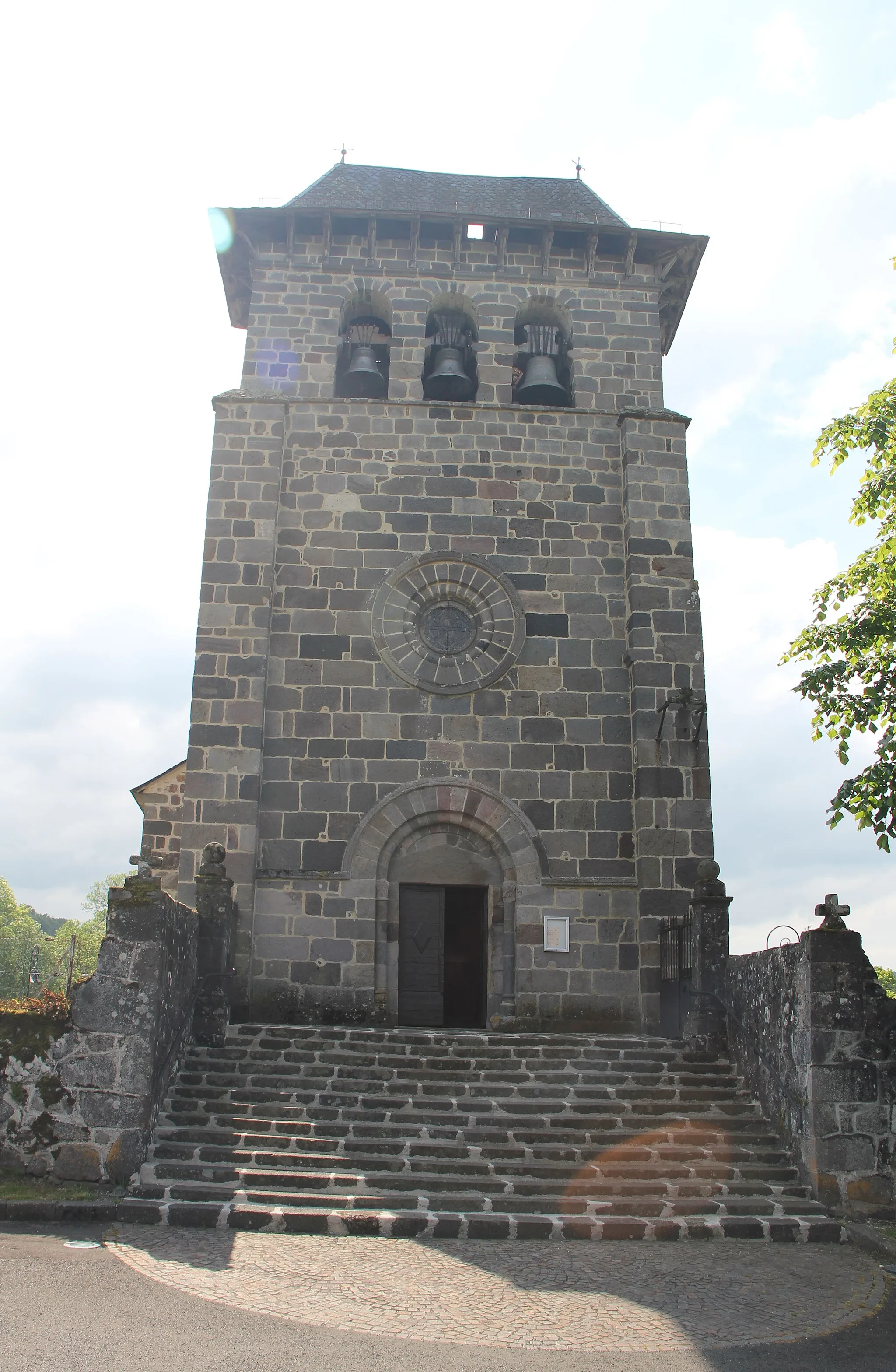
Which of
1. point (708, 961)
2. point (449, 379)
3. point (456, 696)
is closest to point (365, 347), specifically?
point (449, 379)

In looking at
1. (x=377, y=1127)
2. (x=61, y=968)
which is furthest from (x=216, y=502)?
(x=61, y=968)

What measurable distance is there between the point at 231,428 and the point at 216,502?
117cm

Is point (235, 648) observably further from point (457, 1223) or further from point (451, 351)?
point (457, 1223)

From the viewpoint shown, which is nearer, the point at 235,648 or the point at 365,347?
the point at 235,648

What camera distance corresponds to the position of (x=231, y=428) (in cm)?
1388

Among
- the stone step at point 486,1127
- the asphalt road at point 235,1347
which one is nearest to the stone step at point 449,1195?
the stone step at point 486,1127

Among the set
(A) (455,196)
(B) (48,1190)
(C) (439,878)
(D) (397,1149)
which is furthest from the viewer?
(A) (455,196)

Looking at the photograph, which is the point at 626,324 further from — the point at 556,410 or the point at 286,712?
the point at 286,712

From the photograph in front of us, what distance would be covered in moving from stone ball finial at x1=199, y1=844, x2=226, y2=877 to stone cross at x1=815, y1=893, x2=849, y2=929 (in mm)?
5929

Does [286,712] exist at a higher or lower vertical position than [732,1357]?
higher

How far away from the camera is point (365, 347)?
47.9 feet

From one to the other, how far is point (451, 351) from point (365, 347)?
4.00 feet

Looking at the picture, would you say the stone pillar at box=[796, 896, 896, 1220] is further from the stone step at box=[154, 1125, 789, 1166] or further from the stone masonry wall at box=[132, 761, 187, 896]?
the stone masonry wall at box=[132, 761, 187, 896]

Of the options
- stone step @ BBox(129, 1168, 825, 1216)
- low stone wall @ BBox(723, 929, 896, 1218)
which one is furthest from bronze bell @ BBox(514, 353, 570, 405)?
stone step @ BBox(129, 1168, 825, 1216)
